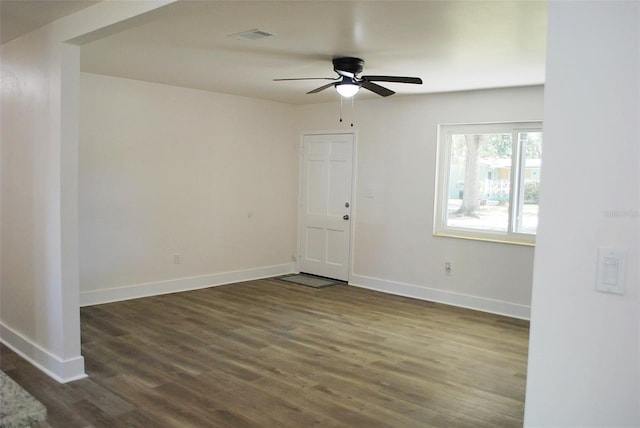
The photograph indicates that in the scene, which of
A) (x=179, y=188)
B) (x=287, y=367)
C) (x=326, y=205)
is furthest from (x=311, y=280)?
(x=287, y=367)

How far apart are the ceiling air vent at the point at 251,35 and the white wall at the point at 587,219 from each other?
2.44m

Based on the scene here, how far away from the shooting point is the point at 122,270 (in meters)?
5.69

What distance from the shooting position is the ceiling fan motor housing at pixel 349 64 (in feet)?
14.0

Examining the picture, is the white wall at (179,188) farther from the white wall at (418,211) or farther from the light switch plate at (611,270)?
the light switch plate at (611,270)

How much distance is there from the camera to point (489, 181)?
19.1ft

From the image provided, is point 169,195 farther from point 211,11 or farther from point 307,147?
point 211,11

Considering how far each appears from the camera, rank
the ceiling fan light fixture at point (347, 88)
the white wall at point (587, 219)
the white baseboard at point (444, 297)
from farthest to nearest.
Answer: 1. the white baseboard at point (444, 297)
2. the ceiling fan light fixture at point (347, 88)
3. the white wall at point (587, 219)

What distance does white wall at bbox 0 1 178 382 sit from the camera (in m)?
3.43

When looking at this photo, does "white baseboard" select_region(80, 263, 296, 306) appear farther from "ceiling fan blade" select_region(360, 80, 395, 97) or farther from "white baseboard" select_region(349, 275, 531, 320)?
"ceiling fan blade" select_region(360, 80, 395, 97)

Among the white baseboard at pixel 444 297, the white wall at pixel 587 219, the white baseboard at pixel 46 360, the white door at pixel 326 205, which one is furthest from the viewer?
the white door at pixel 326 205

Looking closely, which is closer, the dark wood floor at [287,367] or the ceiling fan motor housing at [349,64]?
the dark wood floor at [287,367]

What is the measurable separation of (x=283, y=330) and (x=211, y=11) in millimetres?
2920

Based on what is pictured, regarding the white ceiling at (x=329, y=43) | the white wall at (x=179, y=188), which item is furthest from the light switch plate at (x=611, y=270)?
the white wall at (x=179, y=188)

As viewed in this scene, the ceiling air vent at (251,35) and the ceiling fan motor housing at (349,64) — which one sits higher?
the ceiling air vent at (251,35)
